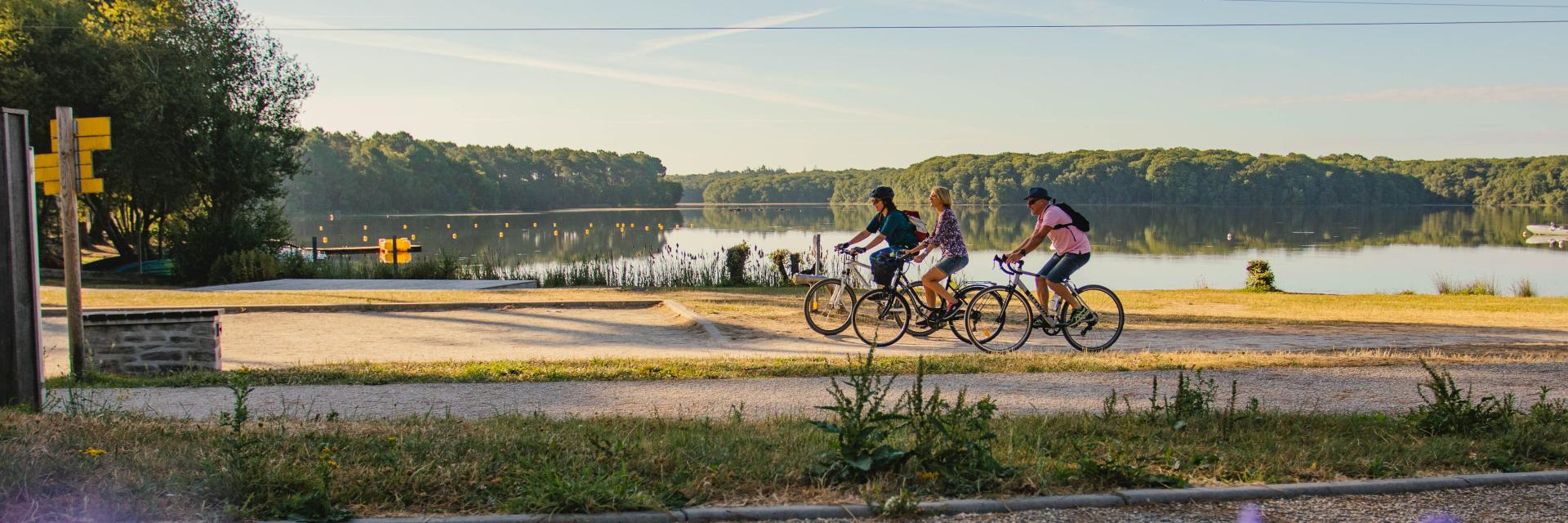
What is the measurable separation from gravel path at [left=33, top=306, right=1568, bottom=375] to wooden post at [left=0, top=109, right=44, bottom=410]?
9.37 ft

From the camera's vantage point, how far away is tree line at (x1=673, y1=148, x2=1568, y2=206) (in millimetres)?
117750

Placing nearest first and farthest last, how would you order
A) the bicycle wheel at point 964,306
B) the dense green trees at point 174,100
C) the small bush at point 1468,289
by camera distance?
the bicycle wheel at point 964,306, the small bush at point 1468,289, the dense green trees at point 174,100

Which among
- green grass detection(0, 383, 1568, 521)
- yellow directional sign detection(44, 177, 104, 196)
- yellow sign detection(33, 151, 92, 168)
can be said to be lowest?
green grass detection(0, 383, 1568, 521)

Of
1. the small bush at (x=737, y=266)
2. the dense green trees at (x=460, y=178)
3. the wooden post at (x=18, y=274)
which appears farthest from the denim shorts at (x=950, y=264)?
the dense green trees at (x=460, y=178)

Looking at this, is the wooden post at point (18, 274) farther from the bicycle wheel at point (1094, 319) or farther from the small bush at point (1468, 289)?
the small bush at point (1468, 289)

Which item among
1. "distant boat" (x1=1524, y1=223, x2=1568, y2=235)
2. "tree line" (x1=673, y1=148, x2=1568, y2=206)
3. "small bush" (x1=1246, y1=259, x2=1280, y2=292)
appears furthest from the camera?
"tree line" (x1=673, y1=148, x2=1568, y2=206)

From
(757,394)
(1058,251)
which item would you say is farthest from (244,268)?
(757,394)

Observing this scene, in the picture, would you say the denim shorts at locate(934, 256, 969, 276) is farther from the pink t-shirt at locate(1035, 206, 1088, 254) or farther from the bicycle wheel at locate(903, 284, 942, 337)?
the pink t-shirt at locate(1035, 206, 1088, 254)

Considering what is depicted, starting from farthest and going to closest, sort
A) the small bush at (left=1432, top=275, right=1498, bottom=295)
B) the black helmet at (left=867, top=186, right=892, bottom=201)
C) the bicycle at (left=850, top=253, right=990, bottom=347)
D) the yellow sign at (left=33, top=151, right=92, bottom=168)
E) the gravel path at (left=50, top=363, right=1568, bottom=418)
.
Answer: the small bush at (left=1432, top=275, right=1498, bottom=295) < the black helmet at (left=867, top=186, right=892, bottom=201) < the bicycle at (left=850, top=253, right=990, bottom=347) < the yellow sign at (left=33, top=151, right=92, bottom=168) < the gravel path at (left=50, top=363, right=1568, bottom=418)

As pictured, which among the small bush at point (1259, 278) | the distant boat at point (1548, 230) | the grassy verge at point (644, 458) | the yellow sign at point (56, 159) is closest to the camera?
the grassy verge at point (644, 458)

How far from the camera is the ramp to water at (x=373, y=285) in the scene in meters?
18.5

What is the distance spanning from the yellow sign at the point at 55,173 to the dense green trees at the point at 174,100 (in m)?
16.5

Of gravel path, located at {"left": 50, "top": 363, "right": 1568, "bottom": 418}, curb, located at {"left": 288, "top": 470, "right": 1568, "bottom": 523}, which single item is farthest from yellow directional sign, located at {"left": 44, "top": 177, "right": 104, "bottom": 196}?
curb, located at {"left": 288, "top": 470, "right": 1568, "bottom": 523}

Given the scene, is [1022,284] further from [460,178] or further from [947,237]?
[460,178]
